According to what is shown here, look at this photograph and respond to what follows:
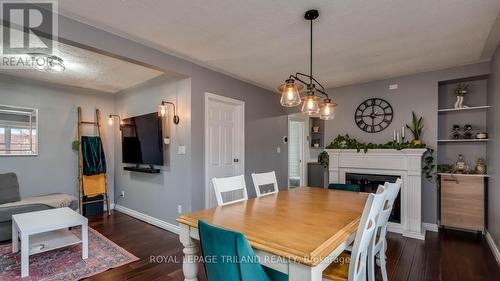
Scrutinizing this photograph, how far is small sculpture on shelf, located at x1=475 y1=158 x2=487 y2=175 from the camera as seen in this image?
334 centimetres

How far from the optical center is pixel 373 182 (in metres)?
3.82

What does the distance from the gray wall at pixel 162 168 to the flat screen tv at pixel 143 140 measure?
6.5 inches

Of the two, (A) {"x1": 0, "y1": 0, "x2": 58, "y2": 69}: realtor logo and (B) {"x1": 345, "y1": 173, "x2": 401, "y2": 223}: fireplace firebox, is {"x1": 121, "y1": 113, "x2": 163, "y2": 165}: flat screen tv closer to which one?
(A) {"x1": 0, "y1": 0, "x2": 58, "y2": 69}: realtor logo

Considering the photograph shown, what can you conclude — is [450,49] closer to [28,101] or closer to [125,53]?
[125,53]

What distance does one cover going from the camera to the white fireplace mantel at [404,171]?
334 cm

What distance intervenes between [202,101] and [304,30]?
5.61 feet

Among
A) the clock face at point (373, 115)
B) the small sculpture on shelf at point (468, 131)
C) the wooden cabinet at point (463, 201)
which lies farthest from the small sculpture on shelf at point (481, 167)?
the clock face at point (373, 115)

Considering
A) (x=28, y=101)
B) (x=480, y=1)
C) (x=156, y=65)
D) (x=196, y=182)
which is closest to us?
(x=480, y=1)

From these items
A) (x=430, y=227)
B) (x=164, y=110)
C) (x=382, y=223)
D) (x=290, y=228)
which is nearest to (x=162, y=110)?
(x=164, y=110)

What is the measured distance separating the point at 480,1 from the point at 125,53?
10.7ft

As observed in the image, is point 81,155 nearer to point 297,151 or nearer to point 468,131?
point 297,151

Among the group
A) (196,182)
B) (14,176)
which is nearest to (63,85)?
(14,176)

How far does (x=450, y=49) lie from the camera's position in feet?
9.36

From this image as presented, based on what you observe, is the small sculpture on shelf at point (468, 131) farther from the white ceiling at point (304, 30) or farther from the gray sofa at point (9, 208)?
the gray sofa at point (9, 208)
